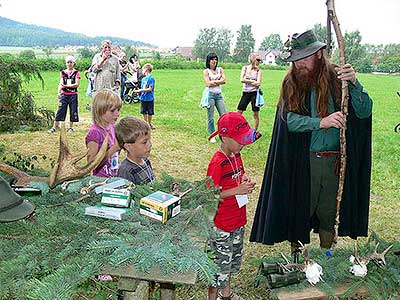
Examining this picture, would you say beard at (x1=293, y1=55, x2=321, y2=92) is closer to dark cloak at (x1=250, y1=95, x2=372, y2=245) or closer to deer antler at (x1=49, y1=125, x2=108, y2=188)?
dark cloak at (x1=250, y1=95, x2=372, y2=245)

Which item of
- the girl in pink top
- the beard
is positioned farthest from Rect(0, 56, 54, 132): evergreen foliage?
the beard

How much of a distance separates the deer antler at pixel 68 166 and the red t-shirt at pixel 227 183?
744 mm

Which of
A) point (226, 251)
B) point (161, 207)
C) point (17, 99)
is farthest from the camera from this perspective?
point (17, 99)

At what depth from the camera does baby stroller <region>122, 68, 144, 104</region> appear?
1311 centimetres

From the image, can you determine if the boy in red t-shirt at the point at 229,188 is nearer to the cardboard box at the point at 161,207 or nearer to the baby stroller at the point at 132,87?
the cardboard box at the point at 161,207

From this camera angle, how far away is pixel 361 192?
348 cm

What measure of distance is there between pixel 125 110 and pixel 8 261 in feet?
33.5

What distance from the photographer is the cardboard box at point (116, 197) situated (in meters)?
2.09

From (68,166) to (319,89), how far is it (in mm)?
1699

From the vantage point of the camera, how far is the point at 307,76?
10.5 ft

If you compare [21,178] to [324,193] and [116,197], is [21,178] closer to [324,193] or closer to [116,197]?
[116,197]

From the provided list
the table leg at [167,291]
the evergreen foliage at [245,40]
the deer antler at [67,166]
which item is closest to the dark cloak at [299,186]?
the table leg at [167,291]

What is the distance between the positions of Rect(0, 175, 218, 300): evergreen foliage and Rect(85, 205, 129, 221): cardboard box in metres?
0.02

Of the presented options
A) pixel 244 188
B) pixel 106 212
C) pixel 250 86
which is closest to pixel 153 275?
pixel 106 212
